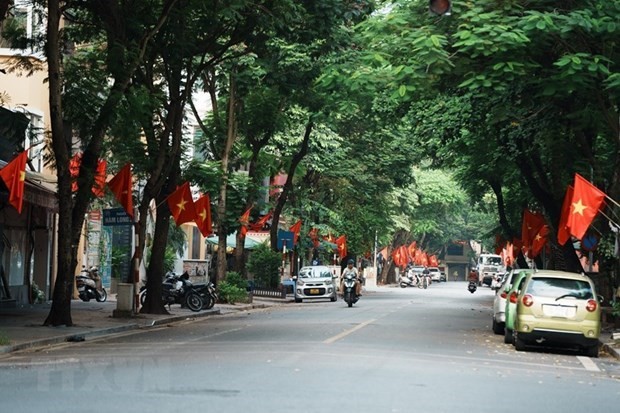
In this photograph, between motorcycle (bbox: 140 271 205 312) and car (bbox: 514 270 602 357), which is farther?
motorcycle (bbox: 140 271 205 312)

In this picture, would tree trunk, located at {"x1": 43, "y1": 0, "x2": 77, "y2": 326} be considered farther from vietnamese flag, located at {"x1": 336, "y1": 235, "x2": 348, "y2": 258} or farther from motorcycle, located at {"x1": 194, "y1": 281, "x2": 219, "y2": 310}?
vietnamese flag, located at {"x1": 336, "y1": 235, "x2": 348, "y2": 258}

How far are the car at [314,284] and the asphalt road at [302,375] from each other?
2393 cm

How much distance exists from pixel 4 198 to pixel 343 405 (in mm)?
17895

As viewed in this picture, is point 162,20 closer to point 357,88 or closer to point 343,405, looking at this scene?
point 357,88

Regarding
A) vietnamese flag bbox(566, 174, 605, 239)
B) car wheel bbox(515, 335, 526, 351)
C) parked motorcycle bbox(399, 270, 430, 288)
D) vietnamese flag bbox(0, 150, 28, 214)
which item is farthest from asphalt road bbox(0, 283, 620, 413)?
parked motorcycle bbox(399, 270, 430, 288)

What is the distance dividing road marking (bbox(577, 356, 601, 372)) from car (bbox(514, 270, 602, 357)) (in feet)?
0.85

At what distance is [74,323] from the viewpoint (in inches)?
981

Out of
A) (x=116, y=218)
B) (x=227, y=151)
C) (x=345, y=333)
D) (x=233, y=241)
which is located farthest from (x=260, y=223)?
(x=345, y=333)

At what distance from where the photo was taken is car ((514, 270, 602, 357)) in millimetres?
20266

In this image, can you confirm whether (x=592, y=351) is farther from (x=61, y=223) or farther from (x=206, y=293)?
(x=206, y=293)

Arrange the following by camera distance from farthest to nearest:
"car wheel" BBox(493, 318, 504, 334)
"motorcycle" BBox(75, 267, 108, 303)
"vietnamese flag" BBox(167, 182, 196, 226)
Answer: "motorcycle" BBox(75, 267, 108, 303)
"vietnamese flag" BBox(167, 182, 196, 226)
"car wheel" BBox(493, 318, 504, 334)

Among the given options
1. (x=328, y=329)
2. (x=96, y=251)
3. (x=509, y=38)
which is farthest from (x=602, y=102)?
(x=96, y=251)

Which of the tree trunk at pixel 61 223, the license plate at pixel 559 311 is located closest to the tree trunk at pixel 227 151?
the tree trunk at pixel 61 223

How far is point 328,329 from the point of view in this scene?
2391cm
